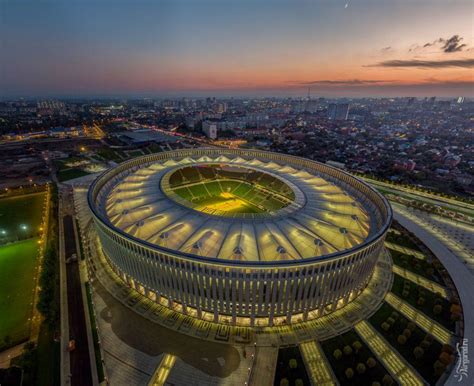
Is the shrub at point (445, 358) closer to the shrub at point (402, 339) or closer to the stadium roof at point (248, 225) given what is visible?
the shrub at point (402, 339)

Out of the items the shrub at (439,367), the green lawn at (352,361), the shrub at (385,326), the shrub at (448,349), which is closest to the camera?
the green lawn at (352,361)

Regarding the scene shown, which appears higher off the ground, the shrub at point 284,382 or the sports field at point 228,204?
the sports field at point 228,204

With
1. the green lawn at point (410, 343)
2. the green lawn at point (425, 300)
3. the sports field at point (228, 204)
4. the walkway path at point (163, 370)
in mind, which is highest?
the sports field at point (228, 204)

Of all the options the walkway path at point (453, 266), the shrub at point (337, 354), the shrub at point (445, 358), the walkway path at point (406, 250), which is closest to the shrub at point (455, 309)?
the walkway path at point (453, 266)

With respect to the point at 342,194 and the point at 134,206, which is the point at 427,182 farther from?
the point at 134,206

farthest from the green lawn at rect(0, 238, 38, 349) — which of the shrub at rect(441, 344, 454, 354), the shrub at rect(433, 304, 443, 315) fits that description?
the shrub at rect(433, 304, 443, 315)

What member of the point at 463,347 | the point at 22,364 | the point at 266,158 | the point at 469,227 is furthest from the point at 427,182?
the point at 22,364
